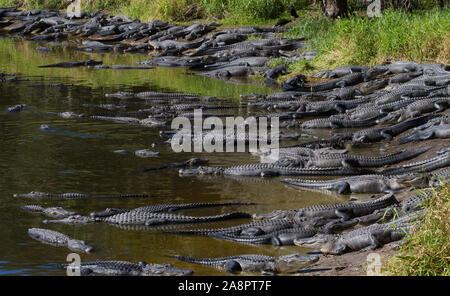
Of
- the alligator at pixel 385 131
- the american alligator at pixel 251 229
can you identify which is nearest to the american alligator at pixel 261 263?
the american alligator at pixel 251 229

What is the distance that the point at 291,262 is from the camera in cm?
545

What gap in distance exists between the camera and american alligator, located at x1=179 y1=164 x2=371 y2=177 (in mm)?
8266

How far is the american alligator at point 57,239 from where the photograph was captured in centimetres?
588

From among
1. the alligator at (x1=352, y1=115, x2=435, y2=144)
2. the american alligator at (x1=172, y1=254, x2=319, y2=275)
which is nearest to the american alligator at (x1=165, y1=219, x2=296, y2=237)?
the american alligator at (x1=172, y1=254, x2=319, y2=275)

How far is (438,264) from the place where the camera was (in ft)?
14.7

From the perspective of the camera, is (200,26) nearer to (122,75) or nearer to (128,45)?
(128,45)

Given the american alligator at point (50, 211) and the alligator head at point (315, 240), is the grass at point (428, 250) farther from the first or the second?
the american alligator at point (50, 211)

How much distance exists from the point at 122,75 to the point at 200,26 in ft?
17.9

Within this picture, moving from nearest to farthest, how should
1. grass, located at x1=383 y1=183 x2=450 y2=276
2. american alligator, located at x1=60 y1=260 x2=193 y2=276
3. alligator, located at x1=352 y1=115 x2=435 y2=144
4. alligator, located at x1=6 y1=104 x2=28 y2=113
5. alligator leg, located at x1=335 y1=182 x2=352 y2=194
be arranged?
grass, located at x1=383 y1=183 x2=450 y2=276 → american alligator, located at x1=60 y1=260 x2=193 y2=276 → alligator leg, located at x1=335 y1=182 x2=352 y2=194 → alligator, located at x1=352 y1=115 x2=435 y2=144 → alligator, located at x1=6 y1=104 x2=28 y2=113

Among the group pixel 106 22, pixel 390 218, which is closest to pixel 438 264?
pixel 390 218

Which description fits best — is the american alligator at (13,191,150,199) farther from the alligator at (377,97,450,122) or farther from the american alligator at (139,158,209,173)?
the alligator at (377,97,450,122)

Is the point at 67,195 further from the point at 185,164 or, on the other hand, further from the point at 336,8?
the point at 336,8

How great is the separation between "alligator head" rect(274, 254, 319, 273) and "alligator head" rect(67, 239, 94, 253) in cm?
169
